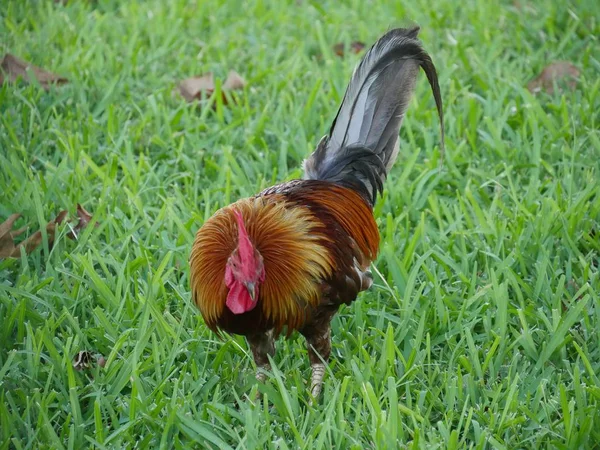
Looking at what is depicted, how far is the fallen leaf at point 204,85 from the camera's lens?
511 centimetres

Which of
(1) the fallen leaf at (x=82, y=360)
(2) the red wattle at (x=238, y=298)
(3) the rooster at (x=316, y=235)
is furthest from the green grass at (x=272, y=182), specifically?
(2) the red wattle at (x=238, y=298)

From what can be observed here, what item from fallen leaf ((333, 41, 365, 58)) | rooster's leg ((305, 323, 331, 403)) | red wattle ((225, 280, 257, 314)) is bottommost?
rooster's leg ((305, 323, 331, 403))

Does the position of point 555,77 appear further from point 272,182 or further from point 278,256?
point 278,256

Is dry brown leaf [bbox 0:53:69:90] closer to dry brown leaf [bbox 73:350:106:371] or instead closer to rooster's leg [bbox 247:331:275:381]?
dry brown leaf [bbox 73:350:106:371]

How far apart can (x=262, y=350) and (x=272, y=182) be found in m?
1.33

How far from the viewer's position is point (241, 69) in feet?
18.0

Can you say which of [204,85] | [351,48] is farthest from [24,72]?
[351,48]

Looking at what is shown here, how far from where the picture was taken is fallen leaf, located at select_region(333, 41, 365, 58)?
223 inches

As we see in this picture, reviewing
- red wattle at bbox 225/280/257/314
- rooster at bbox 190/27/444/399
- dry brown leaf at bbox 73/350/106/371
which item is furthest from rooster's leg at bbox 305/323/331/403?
dry brown leaf at bbox 73/350/106/371

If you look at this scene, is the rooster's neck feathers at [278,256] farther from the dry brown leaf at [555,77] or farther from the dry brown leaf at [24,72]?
the dry brown leaf at [555,77]

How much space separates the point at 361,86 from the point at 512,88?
194cm

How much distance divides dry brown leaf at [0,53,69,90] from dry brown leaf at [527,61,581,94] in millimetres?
2894

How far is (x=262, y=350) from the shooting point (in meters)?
3.04

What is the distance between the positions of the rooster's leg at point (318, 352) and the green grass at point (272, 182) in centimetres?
8
